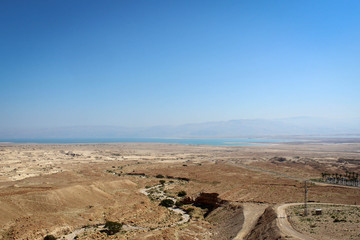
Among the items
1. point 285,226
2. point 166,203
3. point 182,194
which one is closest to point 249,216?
point 285,226

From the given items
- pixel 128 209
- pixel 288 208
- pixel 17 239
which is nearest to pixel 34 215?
pixel 17 239

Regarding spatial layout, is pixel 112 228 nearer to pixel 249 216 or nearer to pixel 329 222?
pixel 249 216

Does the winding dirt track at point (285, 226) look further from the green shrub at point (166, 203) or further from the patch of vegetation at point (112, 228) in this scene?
the green shrub at point (166, 203)

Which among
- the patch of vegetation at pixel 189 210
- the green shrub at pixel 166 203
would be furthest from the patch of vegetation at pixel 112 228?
the green shrub at pixel 166 203

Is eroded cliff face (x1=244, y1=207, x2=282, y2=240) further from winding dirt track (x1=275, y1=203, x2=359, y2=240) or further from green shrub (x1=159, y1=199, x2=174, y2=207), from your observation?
green shrub (x1=159, y1=199, x2=174, y2=207)

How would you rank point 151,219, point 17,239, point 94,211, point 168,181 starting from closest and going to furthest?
point 17,239, point 151,219, point 94,211, point 168,181

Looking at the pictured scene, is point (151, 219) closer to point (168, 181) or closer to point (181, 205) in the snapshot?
point (181, 205)
